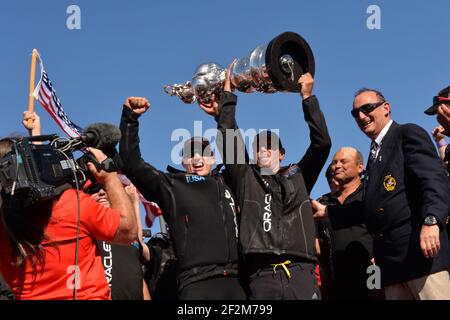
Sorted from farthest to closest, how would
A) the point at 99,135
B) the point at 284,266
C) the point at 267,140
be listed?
the point at 267,140 → the point at 284,266 → the point at 99,135

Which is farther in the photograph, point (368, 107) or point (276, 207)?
point (368, 107)

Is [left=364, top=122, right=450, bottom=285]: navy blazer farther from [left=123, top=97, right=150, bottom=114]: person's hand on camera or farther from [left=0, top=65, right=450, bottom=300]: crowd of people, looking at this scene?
[left=123, top=97, right=150, bottom=114]: person's hand on camera

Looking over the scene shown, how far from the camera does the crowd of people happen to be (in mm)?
4680

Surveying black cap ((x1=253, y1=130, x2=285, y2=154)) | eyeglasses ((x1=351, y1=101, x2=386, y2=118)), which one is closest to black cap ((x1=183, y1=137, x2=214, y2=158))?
A: black cap ((x1=253, y1=130, x2=285, y2=154))

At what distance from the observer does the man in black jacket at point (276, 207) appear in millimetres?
5582

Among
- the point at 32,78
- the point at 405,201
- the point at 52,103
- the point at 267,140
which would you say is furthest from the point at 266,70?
the point at 52,103

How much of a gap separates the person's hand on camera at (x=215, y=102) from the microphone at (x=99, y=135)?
5.32 ft

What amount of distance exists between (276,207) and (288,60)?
1360 millimetres

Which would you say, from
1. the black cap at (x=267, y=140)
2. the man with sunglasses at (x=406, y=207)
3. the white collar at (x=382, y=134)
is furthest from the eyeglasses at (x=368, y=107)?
the black cap at (x=267, y=140)

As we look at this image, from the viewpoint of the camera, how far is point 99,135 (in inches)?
187

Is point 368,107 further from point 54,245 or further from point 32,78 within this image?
point 32,78

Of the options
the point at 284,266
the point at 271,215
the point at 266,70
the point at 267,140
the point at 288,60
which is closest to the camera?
the point at 284,266

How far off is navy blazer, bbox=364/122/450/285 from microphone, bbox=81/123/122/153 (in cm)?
232
